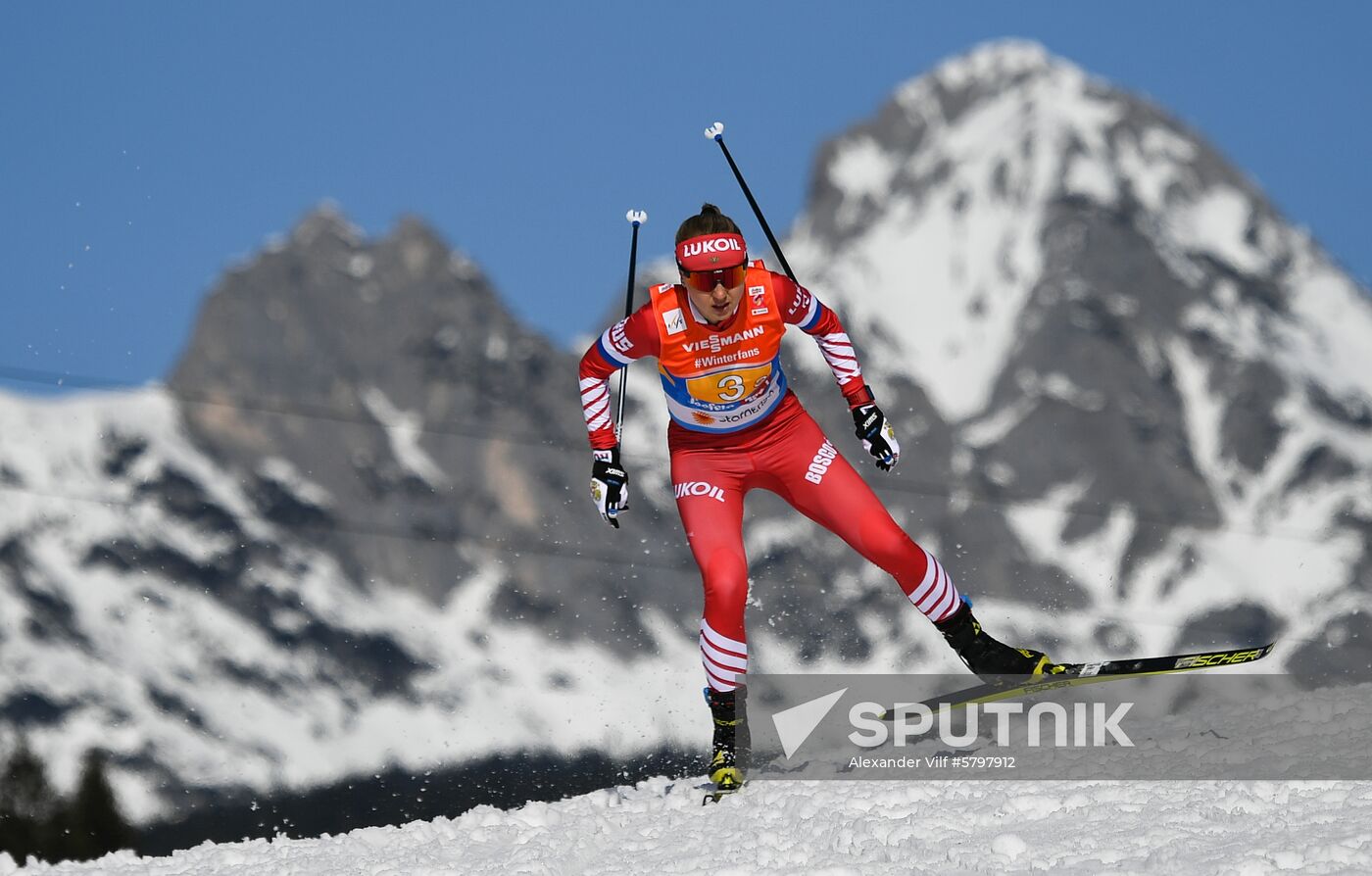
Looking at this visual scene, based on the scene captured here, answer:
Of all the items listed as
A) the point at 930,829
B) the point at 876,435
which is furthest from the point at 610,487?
the point at 930,829

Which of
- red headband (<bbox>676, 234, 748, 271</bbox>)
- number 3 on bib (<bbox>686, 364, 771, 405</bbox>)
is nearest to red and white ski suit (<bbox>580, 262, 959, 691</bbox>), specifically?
number 3 on bib (<bbox>686, 364, 771, 405</bbox>)

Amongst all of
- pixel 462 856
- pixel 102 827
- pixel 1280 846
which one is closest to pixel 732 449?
pixel 462 856

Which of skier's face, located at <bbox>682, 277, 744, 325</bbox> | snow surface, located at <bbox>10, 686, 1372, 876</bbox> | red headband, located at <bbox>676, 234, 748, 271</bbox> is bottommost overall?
snow surface, located at <bbox>10, 686, 1372, 876</bbox>

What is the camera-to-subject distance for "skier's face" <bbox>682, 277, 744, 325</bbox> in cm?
755

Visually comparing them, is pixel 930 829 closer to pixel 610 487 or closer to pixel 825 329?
pixel 610 487

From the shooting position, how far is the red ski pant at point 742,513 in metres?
7.64

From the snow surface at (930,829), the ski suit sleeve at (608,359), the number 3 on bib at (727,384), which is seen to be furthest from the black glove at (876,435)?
the snow surface at (930,829)

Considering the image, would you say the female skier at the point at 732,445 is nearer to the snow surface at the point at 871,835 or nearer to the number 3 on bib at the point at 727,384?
the number 3 on bib at the point at 727,384

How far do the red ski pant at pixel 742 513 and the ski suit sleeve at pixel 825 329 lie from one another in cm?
35

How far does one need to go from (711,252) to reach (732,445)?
3.58 feet

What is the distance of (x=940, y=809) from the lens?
6812mm

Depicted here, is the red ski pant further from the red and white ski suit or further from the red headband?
the red headband

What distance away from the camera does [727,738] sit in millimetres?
8000

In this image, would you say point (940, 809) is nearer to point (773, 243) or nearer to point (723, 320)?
point (723, 320)
